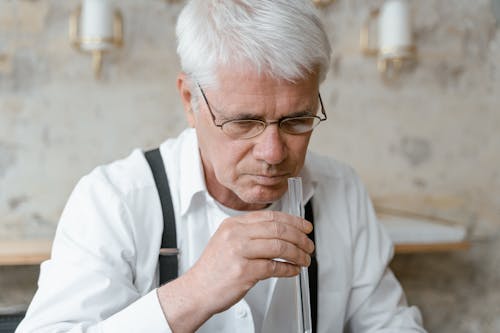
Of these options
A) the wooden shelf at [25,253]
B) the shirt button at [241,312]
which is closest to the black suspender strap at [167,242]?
the shirt button at [241,312]

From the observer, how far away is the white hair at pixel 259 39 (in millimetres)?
1376

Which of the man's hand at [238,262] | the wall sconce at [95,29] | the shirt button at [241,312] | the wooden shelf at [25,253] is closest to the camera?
the man's hand at [238,262]

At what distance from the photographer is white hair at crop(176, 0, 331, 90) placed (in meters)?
1.38

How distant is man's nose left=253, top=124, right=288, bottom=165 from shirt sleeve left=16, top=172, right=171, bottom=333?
0.37m

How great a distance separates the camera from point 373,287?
1.78 m

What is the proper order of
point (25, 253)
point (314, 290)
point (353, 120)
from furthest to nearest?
point (353, 120), point (25, 253), point (314, 290)

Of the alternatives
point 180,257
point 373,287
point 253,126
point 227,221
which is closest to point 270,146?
point 253,126

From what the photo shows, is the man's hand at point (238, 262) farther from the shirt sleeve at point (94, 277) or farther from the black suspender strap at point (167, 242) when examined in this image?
the black suspender strap at point (167, 242)

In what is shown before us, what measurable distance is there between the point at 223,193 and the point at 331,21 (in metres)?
1.51

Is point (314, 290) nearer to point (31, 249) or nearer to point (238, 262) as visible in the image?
point (238, 262)


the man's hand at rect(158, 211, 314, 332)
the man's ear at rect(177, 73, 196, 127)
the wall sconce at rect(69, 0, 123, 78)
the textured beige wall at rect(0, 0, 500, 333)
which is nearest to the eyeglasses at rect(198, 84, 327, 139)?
the man's ear at rect(177, 73, 196, 127)

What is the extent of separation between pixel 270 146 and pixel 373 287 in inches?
24.5

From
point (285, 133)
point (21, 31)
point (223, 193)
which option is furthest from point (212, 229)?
point (21, 31)

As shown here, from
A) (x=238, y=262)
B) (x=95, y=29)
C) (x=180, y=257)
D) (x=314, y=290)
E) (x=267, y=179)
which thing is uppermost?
(x=95, y=29)
